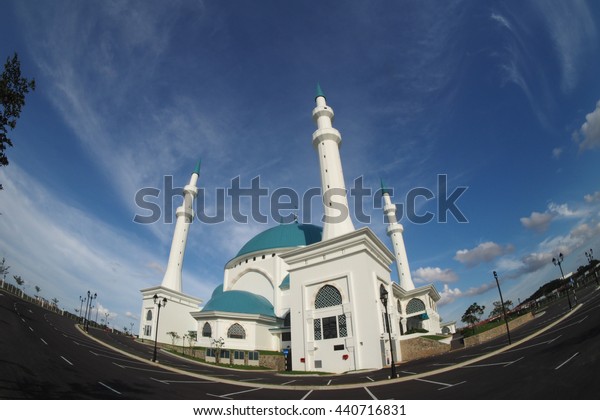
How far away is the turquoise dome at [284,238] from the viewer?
1898 inches

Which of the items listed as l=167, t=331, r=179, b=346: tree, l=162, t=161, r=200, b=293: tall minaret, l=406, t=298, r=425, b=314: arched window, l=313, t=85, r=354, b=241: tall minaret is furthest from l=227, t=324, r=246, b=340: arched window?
l=406, t=298, r=425, b=314: arched window

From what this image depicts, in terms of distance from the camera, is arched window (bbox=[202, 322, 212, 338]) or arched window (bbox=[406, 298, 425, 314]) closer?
arched window (bbox=[202, 322, 212, 338])

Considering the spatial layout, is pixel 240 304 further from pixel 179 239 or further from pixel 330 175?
pixel 179 239

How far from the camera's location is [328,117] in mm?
40500

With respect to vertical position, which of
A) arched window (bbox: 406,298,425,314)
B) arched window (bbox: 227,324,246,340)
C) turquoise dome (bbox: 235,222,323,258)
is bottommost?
arched window (bbox: 227,324,246,340)

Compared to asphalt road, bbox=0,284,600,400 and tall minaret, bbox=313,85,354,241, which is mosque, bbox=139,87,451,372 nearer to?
tall minaret, bbox=313,85,354,241

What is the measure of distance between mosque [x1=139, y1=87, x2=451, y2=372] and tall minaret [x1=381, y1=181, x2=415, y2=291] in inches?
6.7

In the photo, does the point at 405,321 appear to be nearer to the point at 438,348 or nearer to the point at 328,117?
the point at 438,348

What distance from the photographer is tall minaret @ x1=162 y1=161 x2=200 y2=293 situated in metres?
52.3

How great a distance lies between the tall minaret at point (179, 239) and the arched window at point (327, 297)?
103 ft

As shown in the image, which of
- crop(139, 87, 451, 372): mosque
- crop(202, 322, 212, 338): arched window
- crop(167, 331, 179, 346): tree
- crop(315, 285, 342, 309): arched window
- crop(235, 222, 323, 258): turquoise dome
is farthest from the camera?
crop(235, 222, 323, 258): turquoise dome

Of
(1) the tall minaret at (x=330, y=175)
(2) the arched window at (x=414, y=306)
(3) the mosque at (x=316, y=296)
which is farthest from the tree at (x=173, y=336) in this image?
(2) the arched window at (x=414, y=306)
